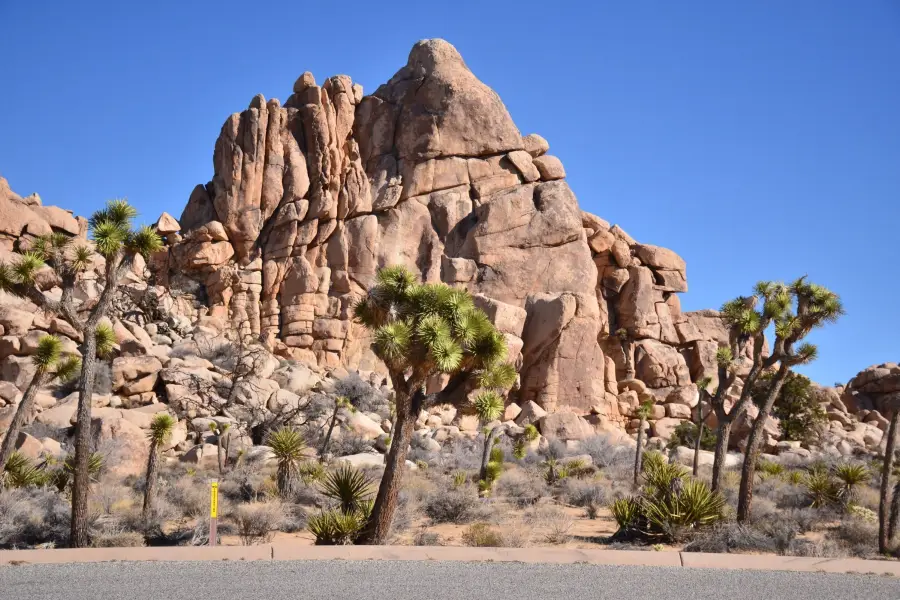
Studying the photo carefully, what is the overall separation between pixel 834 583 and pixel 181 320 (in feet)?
110

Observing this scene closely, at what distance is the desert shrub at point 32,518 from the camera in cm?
1391

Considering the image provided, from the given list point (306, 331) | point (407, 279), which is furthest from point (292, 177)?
point (407, 279)

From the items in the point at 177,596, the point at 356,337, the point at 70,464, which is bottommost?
the point at 177,596

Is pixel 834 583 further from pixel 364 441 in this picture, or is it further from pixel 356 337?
pixel 356 337

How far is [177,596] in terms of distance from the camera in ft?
29.6

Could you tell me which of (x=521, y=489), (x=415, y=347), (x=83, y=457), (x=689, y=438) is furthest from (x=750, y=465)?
(x=689, y=438)

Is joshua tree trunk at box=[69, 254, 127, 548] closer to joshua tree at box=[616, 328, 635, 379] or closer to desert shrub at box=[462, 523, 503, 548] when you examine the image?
desert shrub at box=[462, 523, 503, 548]

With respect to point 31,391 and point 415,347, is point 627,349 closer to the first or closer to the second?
point 415,347

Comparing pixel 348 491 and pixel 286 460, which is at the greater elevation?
pixel 286 460

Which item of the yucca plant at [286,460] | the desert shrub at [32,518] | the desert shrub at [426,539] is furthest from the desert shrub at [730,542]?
the desert shrub at [32,518]

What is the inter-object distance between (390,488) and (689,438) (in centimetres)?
2520

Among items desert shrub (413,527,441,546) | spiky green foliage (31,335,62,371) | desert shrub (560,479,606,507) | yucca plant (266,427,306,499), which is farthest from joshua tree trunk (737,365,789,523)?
spiky green foliage (31,335,62,371)

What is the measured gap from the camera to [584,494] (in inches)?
833

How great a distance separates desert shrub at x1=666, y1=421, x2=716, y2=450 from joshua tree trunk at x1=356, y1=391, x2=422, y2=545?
23.1 metres
